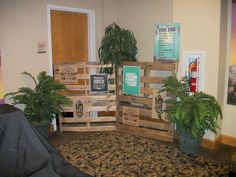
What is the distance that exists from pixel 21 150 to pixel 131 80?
2.38 metres

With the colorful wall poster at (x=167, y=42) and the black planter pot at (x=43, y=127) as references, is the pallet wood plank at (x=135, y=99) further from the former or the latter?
the black planter pot at (x=43, y=127)

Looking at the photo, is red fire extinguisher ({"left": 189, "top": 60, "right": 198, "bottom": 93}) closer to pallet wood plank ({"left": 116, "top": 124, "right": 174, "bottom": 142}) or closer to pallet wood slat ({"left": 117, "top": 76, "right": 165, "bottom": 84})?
pallet wood slat ({"left": 117, "top": 76, "right": 165, "bottom": 84})

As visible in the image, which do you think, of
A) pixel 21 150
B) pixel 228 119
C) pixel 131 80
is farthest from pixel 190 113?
pixel 21 150

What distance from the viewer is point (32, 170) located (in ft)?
6.52

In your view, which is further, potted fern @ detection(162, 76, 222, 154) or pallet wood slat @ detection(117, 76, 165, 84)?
pallet wood slat @ detection(117, 76, 165, 84)

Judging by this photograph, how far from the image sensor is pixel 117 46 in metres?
4.20

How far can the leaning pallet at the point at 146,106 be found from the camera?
3822 mm

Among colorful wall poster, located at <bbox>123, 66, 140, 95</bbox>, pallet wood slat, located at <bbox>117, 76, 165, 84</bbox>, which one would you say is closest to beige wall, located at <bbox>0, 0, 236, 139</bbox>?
pallet wood slat, located at <bbox>117, 76, 165, 84</bbox>

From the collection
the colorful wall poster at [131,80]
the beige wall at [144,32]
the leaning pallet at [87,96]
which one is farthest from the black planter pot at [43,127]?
the colorful wall poster at [131,80]

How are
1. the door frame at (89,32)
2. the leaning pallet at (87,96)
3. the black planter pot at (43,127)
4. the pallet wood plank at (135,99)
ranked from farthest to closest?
the leaning pallet at (87,96) → the door frame at (89,32) → the pallet wood plank at (135,99) → the black planter pot at (43,127)

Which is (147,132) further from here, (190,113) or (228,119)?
(228,119)

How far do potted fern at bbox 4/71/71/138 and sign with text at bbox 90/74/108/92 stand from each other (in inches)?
22.7

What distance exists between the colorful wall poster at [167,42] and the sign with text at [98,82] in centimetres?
90

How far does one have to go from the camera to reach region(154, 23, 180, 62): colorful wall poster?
3.76m
